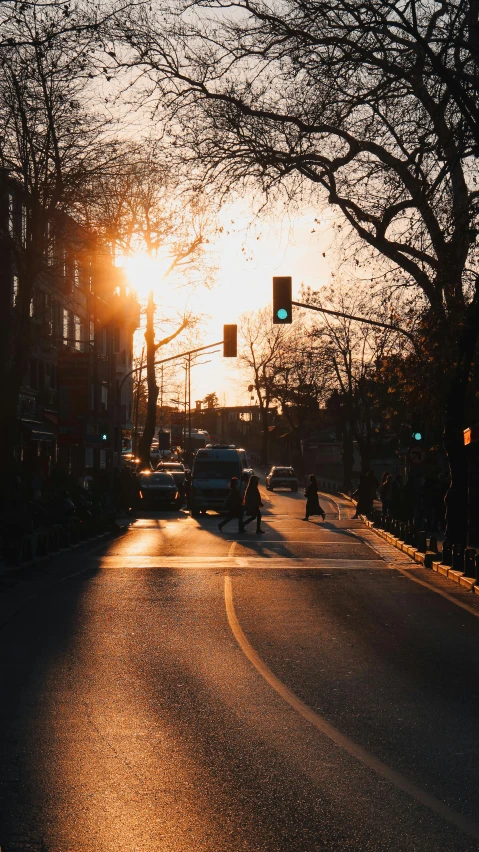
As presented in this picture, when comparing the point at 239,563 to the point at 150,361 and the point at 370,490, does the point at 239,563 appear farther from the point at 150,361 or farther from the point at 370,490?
the point at 150,361

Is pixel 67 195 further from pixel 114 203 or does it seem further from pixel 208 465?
pixel 208 465

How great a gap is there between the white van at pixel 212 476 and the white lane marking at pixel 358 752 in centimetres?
3249

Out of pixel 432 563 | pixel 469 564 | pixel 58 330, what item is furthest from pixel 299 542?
pixel 58 330

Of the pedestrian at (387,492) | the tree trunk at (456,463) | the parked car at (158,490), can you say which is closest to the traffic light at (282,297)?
the tree trunk at (456,463)

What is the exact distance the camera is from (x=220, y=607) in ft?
49.2

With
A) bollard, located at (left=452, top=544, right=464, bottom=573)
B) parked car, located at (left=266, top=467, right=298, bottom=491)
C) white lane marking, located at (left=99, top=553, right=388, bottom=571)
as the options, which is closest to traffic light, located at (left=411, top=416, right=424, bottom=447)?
white lane marking, located at (left=99, top=553, right=388, bottom=571)

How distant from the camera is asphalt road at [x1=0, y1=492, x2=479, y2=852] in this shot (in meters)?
5.54

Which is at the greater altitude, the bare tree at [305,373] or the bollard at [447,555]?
the bare tree at [305,373]

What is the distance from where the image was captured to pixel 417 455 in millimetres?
28172

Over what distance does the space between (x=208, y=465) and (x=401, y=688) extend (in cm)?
3638

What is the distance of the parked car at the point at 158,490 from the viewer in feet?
158

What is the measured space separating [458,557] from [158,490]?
2888 cm

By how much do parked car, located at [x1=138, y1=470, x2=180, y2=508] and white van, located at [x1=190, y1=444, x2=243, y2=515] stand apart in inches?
107

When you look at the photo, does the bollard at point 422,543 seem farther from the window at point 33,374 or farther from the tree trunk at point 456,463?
the window at point 33,374
